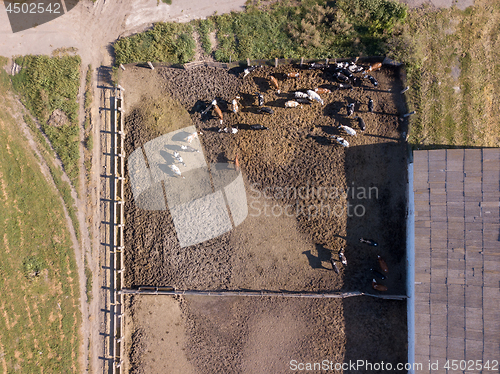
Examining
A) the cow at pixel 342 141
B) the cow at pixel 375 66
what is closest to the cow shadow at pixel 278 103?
the cow at pixel 342 141

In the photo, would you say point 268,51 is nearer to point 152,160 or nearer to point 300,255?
point 152,160

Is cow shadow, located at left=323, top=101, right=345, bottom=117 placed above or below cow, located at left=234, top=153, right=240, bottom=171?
above

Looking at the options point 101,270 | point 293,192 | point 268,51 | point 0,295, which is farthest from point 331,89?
point 0,295

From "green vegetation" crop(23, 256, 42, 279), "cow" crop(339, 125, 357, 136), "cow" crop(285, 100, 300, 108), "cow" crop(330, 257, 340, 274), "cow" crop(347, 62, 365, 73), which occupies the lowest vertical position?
"cow" crop(330, 257, 340, 274)

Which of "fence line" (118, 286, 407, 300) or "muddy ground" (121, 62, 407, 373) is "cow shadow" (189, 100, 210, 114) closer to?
"muddy ground" (121, 62, 407, 373)

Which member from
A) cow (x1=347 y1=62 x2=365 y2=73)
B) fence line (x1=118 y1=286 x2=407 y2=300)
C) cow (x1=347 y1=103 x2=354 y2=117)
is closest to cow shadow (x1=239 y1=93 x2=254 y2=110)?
cow (x1=347 y1=103 x2=354 y2=117)

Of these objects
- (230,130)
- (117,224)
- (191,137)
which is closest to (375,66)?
(230,130)

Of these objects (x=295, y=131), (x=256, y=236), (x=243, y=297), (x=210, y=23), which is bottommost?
(x=243, y=297)
